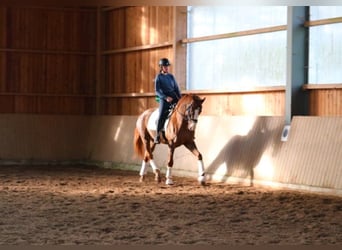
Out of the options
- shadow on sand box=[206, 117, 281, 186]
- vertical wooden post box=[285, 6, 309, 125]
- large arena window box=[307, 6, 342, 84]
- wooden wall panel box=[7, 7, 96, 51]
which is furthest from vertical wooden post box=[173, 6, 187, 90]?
wooden wall panel box=[7, 7, 96, 51]

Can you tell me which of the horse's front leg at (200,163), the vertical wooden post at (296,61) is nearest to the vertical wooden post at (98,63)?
the horse's front leg at (200,163)

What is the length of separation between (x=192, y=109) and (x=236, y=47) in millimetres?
2827

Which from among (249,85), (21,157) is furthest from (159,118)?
(21,157)

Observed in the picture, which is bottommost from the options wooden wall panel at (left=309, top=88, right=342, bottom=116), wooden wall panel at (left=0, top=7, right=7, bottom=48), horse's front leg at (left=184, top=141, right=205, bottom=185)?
horse's front leg at (left=184, top=141, right=205, bottom=185)

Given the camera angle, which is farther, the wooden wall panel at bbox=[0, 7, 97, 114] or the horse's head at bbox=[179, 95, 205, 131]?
the wooden wall panel at bbox=[0, 7, 97, 114]

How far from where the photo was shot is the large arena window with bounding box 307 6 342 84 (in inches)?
427

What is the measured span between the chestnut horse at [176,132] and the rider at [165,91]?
149 millimetres

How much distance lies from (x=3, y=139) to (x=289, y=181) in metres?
8.65

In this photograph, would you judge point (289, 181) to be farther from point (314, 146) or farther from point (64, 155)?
point (64, 155)

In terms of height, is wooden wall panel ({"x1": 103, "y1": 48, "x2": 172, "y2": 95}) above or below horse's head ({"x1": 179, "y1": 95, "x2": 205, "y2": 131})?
above

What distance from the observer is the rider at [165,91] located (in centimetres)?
1141

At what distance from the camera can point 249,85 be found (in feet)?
41.9

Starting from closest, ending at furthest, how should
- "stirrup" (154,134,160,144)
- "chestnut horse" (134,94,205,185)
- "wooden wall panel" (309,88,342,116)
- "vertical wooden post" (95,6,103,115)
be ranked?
"wooden wall panel" (309,88,342,116) → "chestnut horse" (134,94,205,185) → "stirrup" (154,134,160,144) → "vertical wooden post" (95,6,103,115)

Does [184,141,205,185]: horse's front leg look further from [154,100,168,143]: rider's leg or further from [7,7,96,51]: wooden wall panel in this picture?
[7,7,96,51]: wooden wall panel
